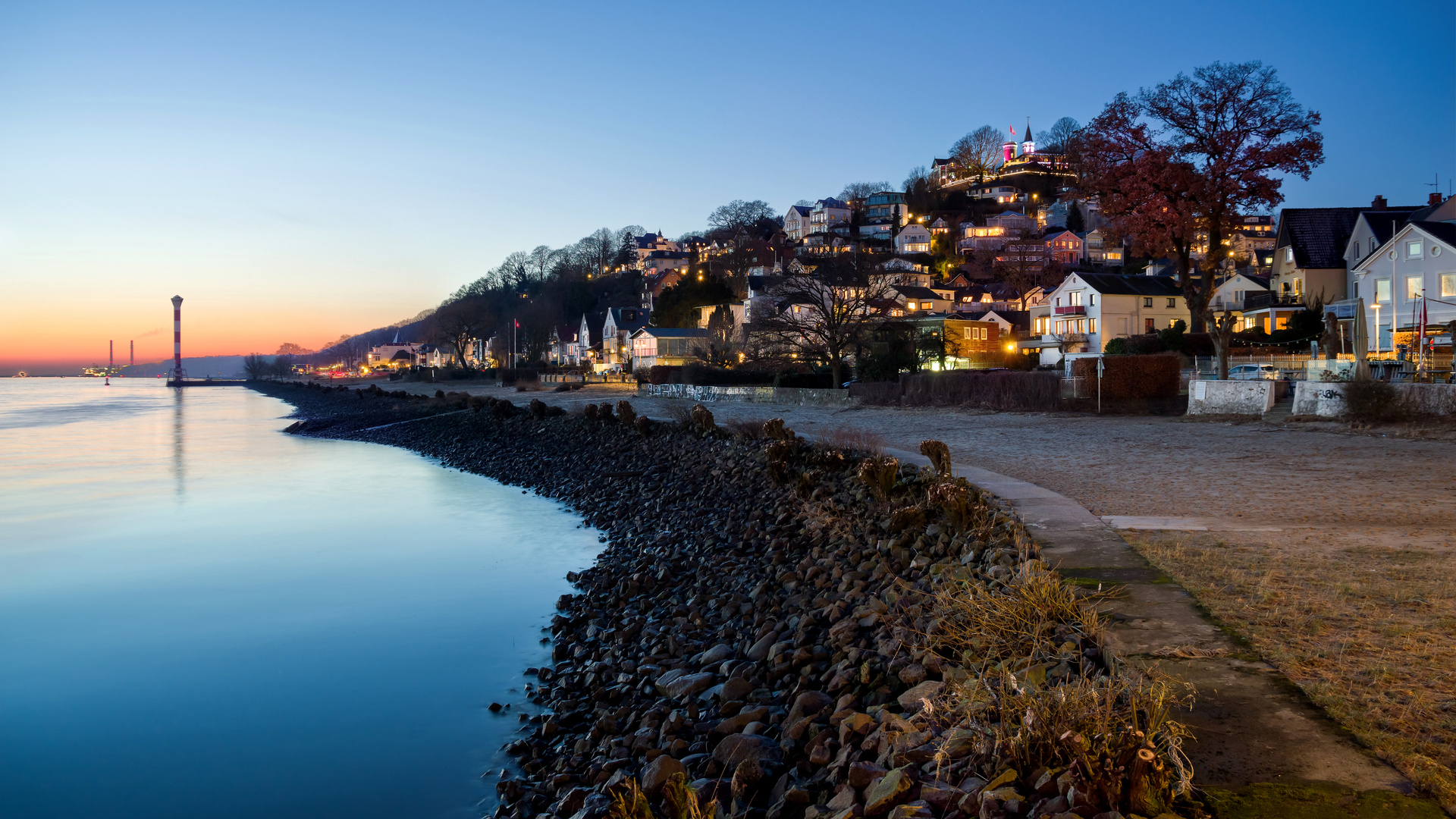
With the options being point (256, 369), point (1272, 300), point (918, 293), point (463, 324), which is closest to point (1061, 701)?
point (1272, 300)

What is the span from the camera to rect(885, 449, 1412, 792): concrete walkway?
3.48 m

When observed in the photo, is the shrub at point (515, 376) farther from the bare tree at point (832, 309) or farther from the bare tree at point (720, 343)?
the bare tree at point (832, 309)

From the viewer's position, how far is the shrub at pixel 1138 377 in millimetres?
27641

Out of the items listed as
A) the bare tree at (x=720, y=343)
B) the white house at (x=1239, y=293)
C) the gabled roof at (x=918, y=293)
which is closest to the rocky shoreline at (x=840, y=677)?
the bare tree at (x=720, y=343)

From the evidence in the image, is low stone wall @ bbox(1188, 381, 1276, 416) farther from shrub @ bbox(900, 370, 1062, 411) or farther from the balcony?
the balcony

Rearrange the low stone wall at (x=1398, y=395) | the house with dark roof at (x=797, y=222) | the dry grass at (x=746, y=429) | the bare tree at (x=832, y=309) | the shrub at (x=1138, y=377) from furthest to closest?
the house with dark roof at (x=797, y=222)
the bare tree at (x=832, y=309)
the shrub at (x=1138, y=377)
the dry grass at (x=746, y=429)
the low stone wall at (x=1398, y=395)

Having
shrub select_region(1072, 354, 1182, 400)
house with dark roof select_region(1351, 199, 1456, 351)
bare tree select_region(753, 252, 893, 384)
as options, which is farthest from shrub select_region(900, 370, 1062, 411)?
house with dark roof select_region(1351, 199, 1456, 351)

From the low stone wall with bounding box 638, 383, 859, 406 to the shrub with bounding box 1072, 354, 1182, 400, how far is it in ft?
38.4

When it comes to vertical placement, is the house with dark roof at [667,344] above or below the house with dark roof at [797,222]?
below

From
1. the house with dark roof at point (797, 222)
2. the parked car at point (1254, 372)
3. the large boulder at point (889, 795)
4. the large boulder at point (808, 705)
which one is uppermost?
the house with dark roof at point (797, 222)

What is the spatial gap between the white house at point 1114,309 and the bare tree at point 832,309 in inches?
864

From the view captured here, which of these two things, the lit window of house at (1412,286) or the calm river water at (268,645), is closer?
the calm river water at (268,645)

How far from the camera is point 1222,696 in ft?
13.8

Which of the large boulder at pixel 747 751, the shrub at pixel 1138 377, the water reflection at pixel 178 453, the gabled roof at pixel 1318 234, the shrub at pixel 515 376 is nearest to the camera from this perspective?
the large boulder at pixel 747 751
